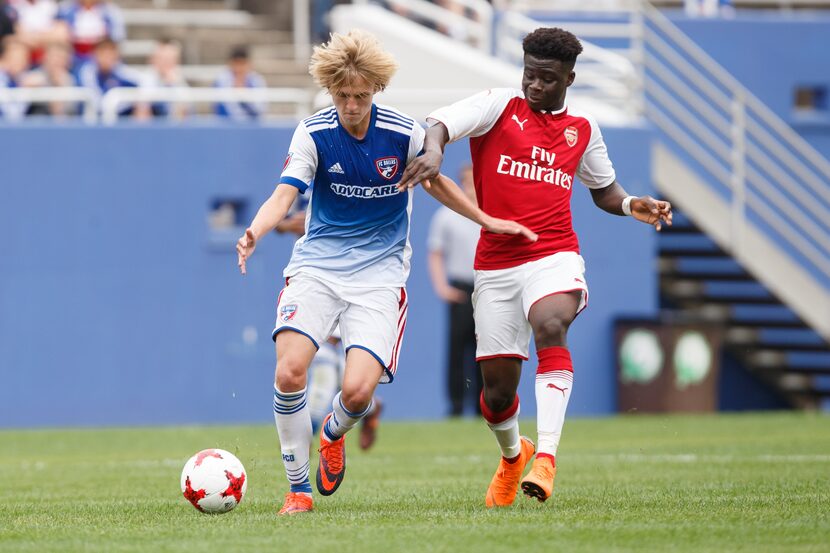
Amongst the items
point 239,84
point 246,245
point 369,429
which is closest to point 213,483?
point 246,245

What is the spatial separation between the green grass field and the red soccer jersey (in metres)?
1.39

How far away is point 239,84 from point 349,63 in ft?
36.0

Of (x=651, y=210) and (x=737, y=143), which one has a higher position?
(x=651, y=210)

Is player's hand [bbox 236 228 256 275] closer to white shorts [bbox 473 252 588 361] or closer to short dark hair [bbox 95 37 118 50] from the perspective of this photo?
white shorts [bbox 473 252 588 361]

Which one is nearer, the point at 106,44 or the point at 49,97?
the point at 49,97

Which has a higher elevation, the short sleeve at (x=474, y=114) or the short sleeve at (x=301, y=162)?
the short sleeve at (x=474, y=114)

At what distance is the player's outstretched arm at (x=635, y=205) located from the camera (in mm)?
8492

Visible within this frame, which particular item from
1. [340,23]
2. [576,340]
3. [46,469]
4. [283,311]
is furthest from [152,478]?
[340,23]

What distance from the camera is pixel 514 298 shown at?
837 centimetres

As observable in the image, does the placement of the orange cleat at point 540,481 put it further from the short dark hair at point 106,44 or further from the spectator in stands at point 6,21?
the spectator in stands at point 6,21

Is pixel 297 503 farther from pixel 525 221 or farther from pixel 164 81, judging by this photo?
pixel 164 81

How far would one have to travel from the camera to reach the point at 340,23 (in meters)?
19.8

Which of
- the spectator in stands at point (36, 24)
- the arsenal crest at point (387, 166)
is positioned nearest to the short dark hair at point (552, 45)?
the arsenal crest at point (387, 166)

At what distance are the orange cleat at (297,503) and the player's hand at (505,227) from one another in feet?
5.45
